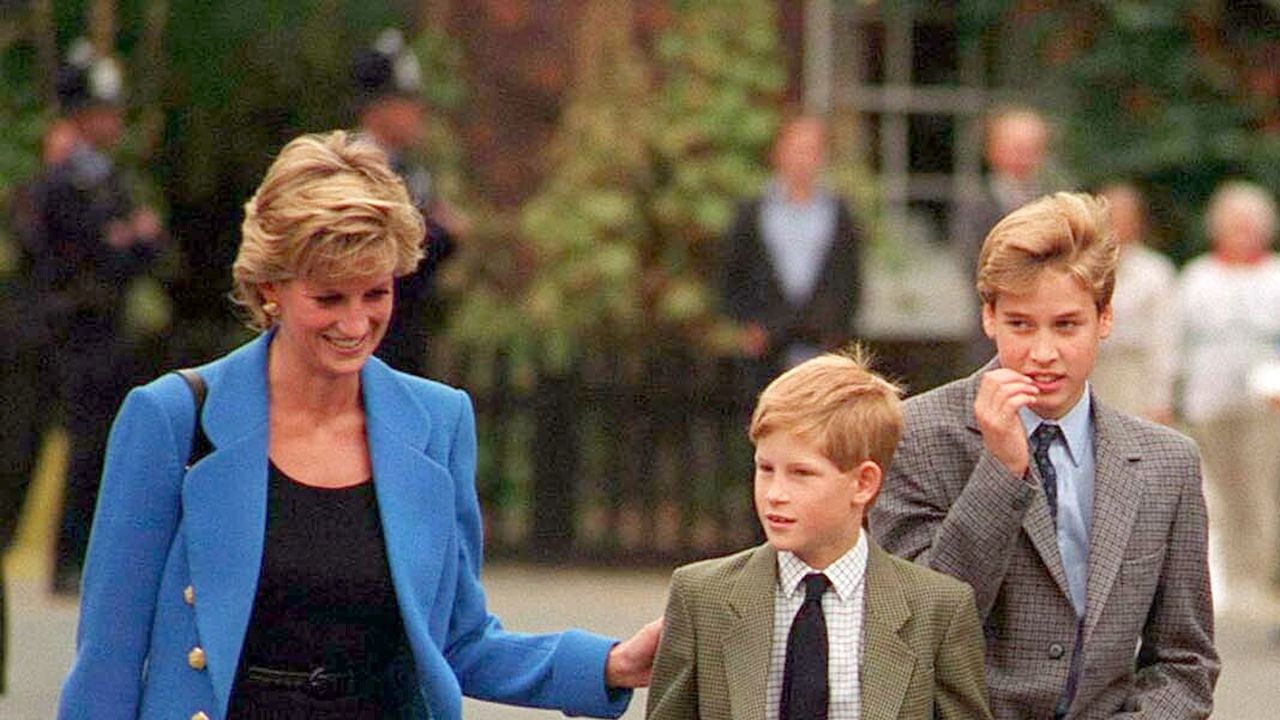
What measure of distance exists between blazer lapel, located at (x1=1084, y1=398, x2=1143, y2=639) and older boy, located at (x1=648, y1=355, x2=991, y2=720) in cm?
27

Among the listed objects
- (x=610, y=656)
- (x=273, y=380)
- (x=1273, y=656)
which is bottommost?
(x=1273, y=656)

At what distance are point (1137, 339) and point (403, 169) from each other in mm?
3850

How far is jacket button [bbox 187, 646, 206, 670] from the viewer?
4.60 metres

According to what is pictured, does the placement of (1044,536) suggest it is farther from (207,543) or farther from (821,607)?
(207,543)

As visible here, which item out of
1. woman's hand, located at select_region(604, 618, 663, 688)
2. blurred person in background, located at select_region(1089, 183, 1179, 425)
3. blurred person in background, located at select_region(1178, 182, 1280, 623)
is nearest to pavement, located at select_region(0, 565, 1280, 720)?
blurred person in background, located at select_region(1178, 182, 1280, 623)

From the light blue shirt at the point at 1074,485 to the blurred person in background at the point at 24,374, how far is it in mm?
7406

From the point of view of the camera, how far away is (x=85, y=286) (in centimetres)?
1165

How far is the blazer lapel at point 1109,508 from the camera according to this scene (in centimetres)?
470

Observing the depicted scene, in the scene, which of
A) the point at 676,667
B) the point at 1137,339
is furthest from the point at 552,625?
the point at 676,667

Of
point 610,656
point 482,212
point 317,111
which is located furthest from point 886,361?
point 610,656

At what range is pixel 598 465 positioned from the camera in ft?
45.1

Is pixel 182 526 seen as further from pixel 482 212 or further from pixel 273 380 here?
pixel 482 212

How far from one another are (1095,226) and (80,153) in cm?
745

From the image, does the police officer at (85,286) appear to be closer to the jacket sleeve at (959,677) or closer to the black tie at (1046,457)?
the black tie at (1046,457)
